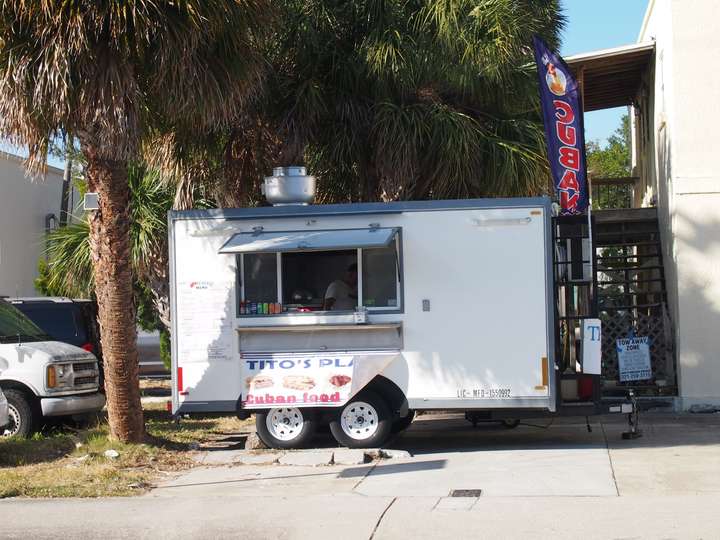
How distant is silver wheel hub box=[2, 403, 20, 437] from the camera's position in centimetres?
1303

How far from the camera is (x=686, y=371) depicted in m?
14.6

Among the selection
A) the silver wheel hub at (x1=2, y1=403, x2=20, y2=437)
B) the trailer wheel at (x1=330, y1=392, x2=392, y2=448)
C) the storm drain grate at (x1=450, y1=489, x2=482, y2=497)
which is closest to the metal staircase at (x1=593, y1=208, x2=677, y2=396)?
the trailer wheel at (x1=330, y1=392, x2=392, y2=448)

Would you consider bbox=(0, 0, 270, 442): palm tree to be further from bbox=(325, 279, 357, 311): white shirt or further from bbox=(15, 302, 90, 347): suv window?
bbox=(15, 302, 90, 347): suv window

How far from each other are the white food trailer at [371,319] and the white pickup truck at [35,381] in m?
2.14

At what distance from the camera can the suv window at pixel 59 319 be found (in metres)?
15.0

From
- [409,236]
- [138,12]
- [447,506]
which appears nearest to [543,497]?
[447,506]

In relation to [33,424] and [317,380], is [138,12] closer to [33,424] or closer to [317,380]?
[317,380]

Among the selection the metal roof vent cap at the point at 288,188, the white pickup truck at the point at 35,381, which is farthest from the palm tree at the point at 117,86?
the white pickup truck at the point at 35,381

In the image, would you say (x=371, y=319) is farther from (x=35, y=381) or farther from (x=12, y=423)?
(x=12, y=423)

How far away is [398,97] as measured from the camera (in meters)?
14.7

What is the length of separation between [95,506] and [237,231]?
4001mm

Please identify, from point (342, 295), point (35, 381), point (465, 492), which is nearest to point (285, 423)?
point (342, 295)

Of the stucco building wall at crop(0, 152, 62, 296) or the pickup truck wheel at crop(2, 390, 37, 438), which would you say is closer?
the pickup truck wheel at crop(2, 390, 37, 438)

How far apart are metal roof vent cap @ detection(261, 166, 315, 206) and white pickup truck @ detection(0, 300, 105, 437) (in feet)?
12.1
